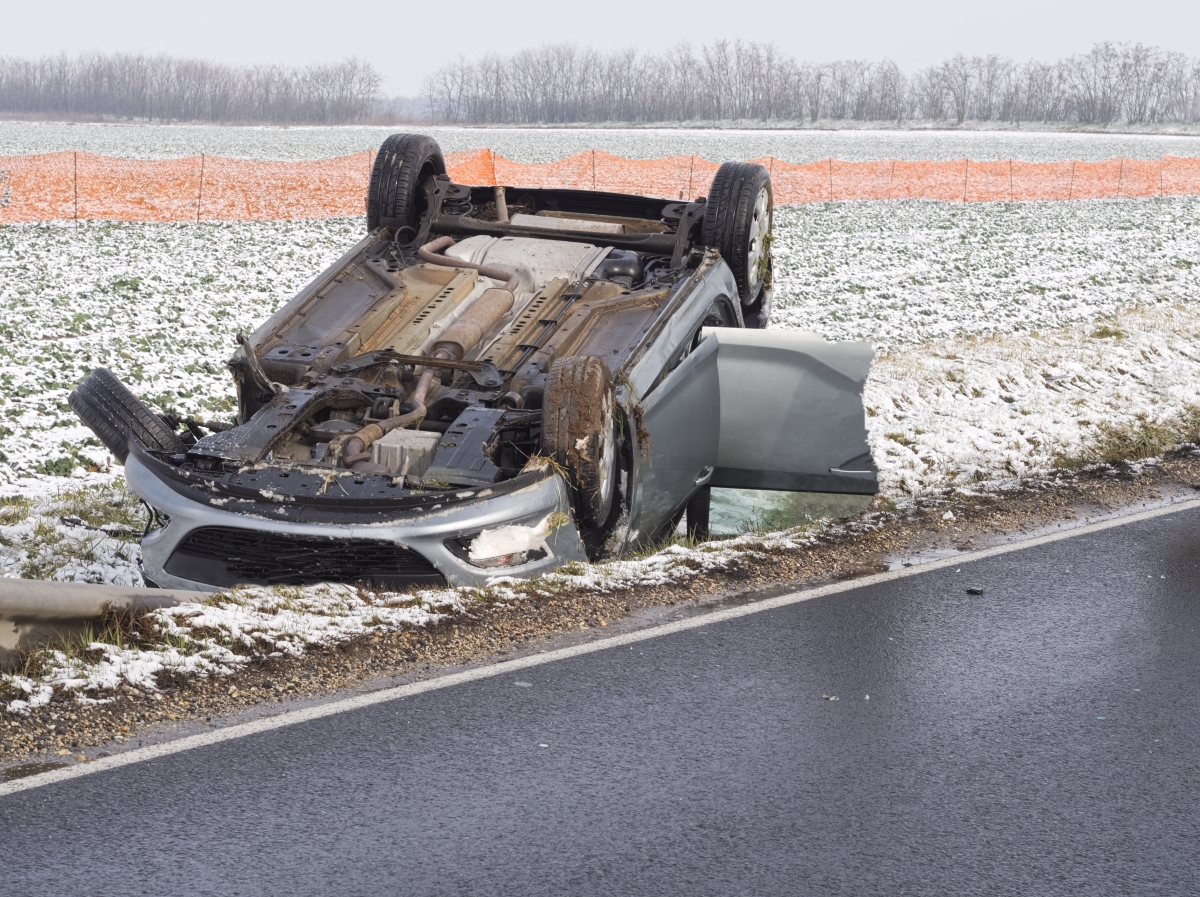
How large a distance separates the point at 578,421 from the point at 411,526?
1.03 metres

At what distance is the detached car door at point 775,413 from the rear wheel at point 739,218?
1476 mm

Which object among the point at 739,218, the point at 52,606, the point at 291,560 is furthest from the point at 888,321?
the point at 52,606

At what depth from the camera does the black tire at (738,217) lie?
8.98m

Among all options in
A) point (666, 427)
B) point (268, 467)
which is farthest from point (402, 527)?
point (666, 427)

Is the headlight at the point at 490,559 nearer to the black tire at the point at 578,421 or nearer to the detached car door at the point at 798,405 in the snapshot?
the black tire at the point at 578,421

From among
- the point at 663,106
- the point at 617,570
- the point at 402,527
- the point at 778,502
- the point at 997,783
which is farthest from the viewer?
the point at 663,106

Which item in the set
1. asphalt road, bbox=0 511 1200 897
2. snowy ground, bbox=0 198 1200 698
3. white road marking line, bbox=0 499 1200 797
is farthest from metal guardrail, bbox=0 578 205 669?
asphalt road, bbox=0 511 1200 897

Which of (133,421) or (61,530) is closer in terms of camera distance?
(133,421)

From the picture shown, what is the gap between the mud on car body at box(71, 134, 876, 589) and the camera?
6203mm

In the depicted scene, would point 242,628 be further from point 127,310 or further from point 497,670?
point 127,310

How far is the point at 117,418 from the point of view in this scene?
708 centimetres

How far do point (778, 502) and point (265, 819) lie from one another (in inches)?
222

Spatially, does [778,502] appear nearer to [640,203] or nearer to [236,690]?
[640,203]

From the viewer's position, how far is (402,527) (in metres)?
6.01
